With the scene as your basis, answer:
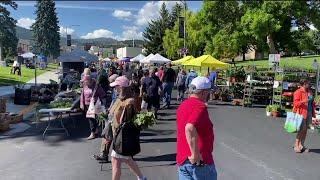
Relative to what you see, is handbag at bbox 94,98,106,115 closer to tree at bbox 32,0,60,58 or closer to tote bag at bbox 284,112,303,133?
tote bag at bbox 284,112,303,133

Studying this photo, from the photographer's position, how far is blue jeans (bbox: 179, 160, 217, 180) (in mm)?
4887

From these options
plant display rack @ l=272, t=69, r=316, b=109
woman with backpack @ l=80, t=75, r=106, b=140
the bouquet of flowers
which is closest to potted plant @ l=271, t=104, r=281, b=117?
plant display rack @ l=272, t=69, r=316, b=109

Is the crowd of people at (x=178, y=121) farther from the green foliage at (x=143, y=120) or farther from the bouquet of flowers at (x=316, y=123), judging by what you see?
the bouquet of flowers at (x=316, y=123)

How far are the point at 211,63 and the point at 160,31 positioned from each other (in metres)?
68.5

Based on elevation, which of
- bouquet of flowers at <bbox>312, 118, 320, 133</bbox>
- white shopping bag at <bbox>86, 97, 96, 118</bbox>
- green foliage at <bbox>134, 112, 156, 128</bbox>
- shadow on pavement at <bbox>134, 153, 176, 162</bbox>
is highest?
green foliage at <bbox>134, 112, 156, 128</bbox>

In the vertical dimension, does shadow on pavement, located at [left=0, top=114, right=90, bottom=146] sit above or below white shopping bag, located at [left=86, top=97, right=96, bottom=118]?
below

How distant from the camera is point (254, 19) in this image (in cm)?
4175

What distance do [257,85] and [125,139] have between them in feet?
58.8

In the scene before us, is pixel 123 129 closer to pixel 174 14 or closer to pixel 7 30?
pixel 7 30

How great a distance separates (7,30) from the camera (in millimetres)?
79562

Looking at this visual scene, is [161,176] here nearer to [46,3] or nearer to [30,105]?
[30,105]

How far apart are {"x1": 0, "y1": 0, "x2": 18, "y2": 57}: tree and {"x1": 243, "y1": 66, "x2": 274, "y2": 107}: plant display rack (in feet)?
79.2

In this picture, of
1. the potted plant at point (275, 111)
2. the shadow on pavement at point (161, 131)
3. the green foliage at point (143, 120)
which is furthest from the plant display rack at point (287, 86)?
the green foliage at point (143, 120)

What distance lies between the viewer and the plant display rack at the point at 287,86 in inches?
834
